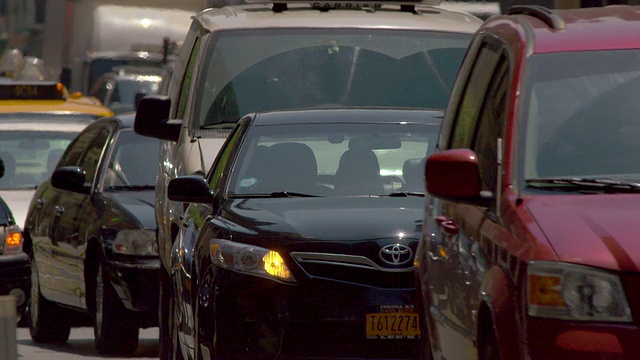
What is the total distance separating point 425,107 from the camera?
12.2 meters

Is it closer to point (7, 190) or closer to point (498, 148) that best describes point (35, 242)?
point (7, 190)

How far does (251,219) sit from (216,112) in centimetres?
288

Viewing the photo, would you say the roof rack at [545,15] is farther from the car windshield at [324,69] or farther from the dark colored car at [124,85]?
the dark colored car at [124,85]

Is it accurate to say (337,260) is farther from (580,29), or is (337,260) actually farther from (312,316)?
(580,29)

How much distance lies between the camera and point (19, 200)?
17.1m

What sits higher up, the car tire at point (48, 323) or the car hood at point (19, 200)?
the car hood at point (19, 200)

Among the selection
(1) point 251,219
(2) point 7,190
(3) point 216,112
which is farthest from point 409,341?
(2) point 7,190

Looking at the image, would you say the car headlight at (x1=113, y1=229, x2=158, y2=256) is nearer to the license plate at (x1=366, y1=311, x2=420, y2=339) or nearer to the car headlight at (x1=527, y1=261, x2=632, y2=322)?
the license plate at (x1=366, y1=311, x2=420, y2=339)

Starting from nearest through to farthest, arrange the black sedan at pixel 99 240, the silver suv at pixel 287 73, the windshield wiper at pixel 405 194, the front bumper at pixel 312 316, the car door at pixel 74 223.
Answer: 1. the front bumper at pixel 312 316
2. the windshield wiper at pixel 405 194
3. the silver suv at pixel 287 73
4. the black sedan at pixel 99 240
5. the car door at pixel 74 223

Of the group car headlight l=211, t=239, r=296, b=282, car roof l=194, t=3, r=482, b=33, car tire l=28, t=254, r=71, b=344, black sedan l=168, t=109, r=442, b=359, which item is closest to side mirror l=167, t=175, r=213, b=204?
black sedan l=168, t=109, r=442, b=359

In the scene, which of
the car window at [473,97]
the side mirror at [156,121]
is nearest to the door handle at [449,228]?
the car window at [473,97]

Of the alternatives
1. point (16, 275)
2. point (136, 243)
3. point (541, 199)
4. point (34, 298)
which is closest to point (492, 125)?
point (541, 199)

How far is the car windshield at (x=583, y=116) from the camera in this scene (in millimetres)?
6285

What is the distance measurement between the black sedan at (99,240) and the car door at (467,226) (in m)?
6.05
